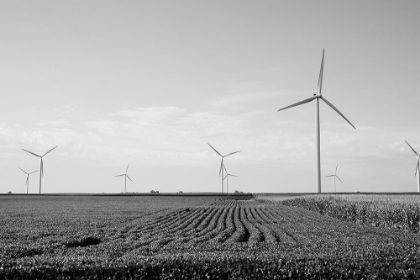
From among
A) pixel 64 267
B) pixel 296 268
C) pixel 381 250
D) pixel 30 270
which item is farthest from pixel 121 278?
pixel 381 250

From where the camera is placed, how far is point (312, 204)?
238 ft

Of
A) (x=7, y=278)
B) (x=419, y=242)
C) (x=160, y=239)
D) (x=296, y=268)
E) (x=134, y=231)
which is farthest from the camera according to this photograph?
(x=134, y=231)

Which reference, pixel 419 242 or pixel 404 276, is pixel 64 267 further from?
pixel 419 242

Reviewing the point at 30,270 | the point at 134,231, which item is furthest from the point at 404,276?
the point at 134,231

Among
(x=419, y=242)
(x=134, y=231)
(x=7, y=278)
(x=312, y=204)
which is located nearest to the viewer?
(x=7, y=278)

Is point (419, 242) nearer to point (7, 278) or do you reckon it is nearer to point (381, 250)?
point (381, 250)

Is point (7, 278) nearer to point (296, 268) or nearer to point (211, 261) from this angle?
point (211, 261)

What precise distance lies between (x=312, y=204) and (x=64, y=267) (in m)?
61.2

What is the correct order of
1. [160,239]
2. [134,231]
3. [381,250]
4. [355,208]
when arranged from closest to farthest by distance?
[381,250], [160,239], [134,231], [355,208]

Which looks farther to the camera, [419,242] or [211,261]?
[419,242]

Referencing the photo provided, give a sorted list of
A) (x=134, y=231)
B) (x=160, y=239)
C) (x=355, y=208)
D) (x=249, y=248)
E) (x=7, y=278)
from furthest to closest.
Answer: (x=355, y=208) < (x=134, y=231) < (x=160, y=239) < (x=249, y=248) < (x=7, y=278)

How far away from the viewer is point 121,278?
52.9 feet

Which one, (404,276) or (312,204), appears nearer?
(404,276)

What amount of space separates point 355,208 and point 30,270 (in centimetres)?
4388
